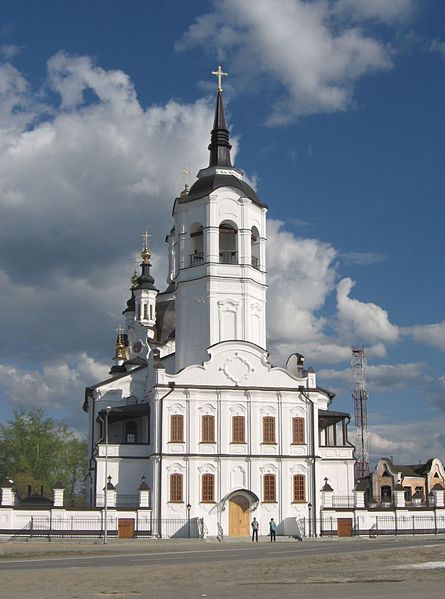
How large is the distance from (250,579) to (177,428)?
89.5ft

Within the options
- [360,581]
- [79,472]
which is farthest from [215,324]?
[79,472]

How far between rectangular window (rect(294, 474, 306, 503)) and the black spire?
20679mm

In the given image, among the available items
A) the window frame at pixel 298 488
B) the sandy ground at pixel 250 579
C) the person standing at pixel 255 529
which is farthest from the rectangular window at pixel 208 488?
the sandy ground at pixel 250 579

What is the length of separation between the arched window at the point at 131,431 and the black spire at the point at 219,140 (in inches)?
691

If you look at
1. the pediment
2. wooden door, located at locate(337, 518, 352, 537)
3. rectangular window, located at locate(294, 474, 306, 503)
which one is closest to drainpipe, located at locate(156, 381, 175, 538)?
the pediment

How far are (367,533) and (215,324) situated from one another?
14879mm

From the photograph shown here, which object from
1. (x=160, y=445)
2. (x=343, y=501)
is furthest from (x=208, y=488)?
(x=343, y=501)

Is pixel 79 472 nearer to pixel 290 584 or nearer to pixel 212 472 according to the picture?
pixel 212 472

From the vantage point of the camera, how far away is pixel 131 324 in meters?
79.2

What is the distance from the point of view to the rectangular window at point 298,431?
51500 millimetres

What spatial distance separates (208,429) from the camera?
166 ft

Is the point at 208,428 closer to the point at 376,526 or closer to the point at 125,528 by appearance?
the point at 125,528

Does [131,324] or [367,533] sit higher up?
[131,324]

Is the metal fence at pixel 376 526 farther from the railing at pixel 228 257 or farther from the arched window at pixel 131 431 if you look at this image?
the railing at pixel 228 257
